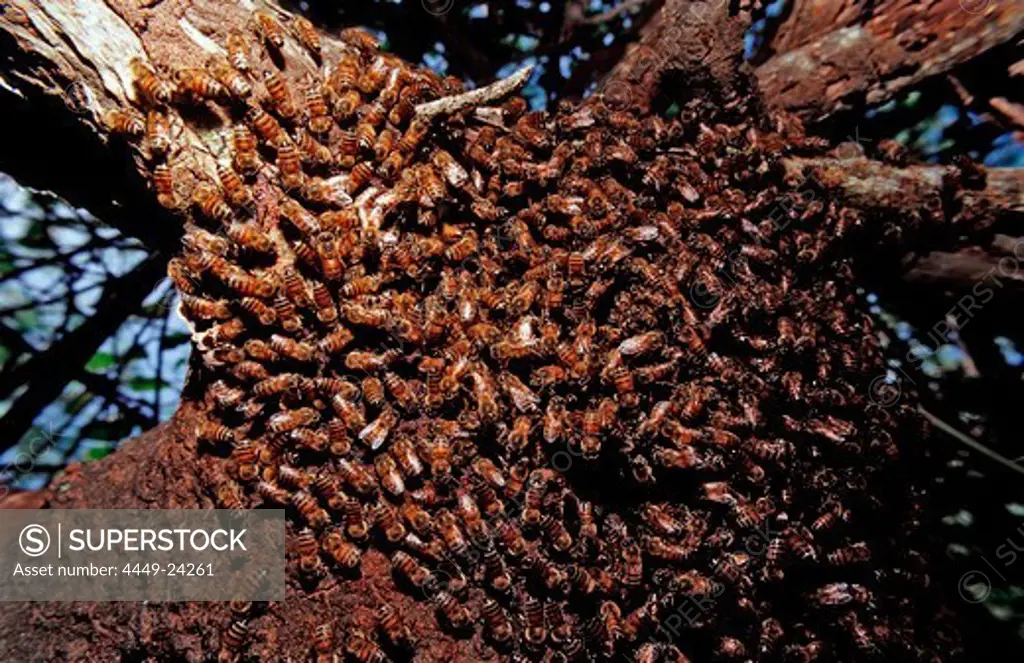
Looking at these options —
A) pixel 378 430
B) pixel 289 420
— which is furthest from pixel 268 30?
pixel 378 430

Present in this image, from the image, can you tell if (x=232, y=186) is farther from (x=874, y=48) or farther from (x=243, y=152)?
(x=874, y=48)

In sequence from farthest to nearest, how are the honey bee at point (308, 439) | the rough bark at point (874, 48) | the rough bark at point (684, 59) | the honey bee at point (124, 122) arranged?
the rough bark at point (874, 48)
the rough bark at point (684, 59)
the honey bee at point (308, 439)
the honey bee at point (124, 122)

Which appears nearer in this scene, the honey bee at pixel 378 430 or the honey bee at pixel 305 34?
→ the honey bee at pixel 378 430

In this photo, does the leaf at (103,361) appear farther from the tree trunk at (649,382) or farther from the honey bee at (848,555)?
the honey bee at (848,555)

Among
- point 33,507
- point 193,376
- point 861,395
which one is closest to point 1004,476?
point 861,395

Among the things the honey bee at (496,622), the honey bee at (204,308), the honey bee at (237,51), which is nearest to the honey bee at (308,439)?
the honey bee at (204,308)

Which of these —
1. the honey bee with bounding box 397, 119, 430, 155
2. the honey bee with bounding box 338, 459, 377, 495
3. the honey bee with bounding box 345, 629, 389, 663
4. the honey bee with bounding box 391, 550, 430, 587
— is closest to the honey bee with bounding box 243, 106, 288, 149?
the honey bee with bounding box 397, 119, 430, 155

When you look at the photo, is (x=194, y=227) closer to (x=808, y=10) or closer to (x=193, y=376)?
(x=193, y=376)
